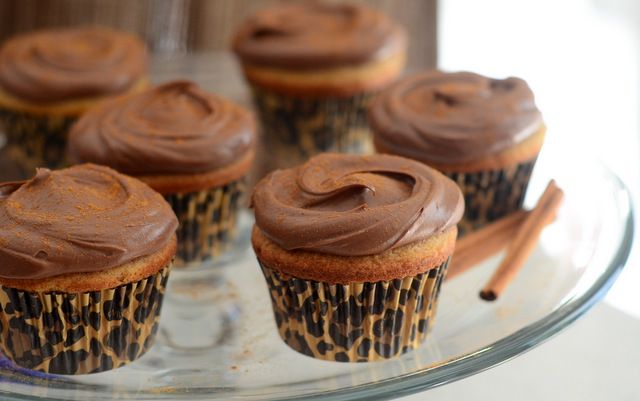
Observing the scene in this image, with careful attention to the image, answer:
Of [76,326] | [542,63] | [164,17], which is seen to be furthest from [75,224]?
[542,63]

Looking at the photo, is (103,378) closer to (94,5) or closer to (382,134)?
(382,134)

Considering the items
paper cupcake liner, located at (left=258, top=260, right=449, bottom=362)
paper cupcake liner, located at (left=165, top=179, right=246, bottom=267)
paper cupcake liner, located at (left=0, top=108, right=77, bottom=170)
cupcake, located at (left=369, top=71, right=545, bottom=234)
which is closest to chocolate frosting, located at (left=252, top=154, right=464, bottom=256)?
paper cupcake liner, located at (left=258, top=260, right=449, bottom=362)

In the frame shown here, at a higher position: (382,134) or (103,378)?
(382,134)

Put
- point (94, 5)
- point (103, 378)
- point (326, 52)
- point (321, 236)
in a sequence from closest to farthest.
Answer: point (321, 236)
point (103, 378)
point (326, 52)
point (94, 5)

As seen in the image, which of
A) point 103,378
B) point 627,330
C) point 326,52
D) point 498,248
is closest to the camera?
point 103,378

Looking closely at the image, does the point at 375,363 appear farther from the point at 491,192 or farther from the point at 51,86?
the point at 51,86

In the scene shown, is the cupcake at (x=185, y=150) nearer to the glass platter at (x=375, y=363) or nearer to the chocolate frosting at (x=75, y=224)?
the glass platter at (x=375, y=363)

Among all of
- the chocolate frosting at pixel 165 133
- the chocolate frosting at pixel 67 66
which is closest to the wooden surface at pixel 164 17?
the chocolate frosting at pixel 67 66

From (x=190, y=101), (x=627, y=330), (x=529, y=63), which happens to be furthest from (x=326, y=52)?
(x=529, y=63)
